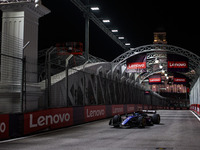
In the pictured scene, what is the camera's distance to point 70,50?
3150 centimetres

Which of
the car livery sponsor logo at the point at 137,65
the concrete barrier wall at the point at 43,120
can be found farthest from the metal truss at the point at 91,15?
the concrete barrier wall at the point at 43,120

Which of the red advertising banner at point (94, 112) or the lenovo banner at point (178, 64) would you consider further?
the lenovo banner at point (178, 64)

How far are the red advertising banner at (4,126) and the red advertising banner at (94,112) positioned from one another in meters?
7.44

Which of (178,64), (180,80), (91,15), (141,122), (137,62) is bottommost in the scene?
(141,122)

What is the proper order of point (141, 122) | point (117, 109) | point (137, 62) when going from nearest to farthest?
point (141, 122) → point (117, 109) → point (137, 62)

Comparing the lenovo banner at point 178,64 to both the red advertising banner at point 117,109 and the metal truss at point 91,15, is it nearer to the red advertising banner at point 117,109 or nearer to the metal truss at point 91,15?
the red advertising banner at point 117,109

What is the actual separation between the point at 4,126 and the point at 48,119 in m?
2.93

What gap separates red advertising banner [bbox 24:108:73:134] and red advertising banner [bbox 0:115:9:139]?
1021 mm

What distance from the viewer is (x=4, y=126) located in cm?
916

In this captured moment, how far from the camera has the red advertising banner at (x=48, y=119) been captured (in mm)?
10539

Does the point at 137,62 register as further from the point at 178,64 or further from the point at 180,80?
the point at 180,80

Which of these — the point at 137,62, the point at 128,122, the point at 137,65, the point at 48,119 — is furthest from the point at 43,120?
the point at 137,62

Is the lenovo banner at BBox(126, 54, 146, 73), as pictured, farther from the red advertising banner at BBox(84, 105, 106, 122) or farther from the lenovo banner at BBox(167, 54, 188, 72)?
the red advertising banner at BBox(84, 105, 106, 122)

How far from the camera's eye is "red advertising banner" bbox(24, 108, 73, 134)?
10.5 meters
